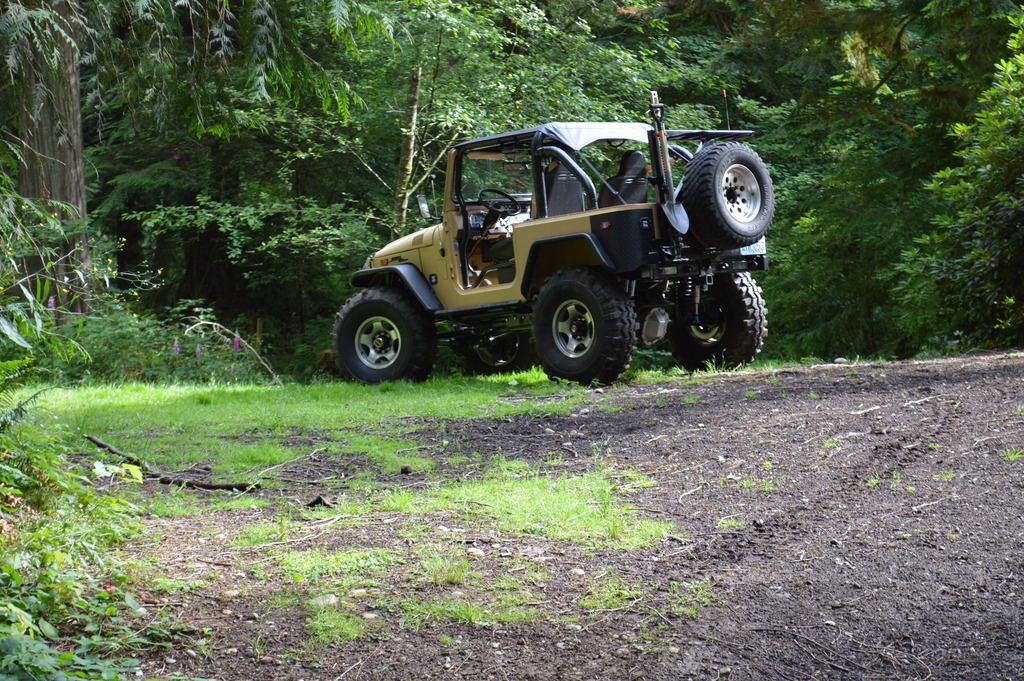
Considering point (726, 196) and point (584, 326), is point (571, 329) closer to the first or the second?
point (584, 326)

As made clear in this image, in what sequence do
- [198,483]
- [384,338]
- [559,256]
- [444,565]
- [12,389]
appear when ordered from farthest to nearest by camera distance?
[384,338] → [559,256] → [198,483] → [12,389] → [444,565]

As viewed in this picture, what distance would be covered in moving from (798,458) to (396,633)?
259 centimetres

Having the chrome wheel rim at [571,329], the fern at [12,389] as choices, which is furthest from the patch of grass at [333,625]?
the chrome wheel rim at [571,329]

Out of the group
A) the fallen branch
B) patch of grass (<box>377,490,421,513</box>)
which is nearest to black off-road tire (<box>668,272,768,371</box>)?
patch of grass (<box>377,490,421,513</box>)

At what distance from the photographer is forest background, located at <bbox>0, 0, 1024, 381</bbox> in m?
9.91

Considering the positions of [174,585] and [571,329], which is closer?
[174,585]

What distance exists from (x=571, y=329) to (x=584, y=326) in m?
0.12

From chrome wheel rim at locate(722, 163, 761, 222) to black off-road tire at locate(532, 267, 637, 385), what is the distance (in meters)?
1.13

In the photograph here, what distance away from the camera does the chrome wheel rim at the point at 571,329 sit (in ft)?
28.3

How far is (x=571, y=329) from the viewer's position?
8734 millimetres

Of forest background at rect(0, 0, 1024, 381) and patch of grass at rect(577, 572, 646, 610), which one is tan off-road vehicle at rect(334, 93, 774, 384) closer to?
forest background at rect(0, 0, 1024, 381)

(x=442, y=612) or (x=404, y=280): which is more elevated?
(x=404, y=280)

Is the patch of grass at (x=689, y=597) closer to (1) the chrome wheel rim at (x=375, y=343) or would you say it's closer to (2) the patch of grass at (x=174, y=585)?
(2) the patch of grass at (x=174, y=585)

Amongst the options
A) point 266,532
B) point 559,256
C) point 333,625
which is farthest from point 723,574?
point 559,256
